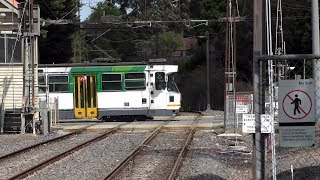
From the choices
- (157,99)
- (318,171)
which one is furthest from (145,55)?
(318,171)

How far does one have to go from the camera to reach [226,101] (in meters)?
24.7

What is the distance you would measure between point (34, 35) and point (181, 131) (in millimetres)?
7407

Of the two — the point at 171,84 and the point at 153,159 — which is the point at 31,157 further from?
the point at 171,84

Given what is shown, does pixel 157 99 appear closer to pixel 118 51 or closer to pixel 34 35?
pixel 34 35

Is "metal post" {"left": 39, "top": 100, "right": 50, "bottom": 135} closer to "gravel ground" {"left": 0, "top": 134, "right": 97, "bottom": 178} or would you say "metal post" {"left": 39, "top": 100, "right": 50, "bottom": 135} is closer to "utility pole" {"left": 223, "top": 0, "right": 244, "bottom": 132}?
"gravel ground" {"left": 0, "top": 134, "right": 97, "bottom": 178}

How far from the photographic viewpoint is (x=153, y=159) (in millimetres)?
16422

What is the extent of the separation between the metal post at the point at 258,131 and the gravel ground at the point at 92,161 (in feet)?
20.1

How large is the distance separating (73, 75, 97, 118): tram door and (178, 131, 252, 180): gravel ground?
1216cm

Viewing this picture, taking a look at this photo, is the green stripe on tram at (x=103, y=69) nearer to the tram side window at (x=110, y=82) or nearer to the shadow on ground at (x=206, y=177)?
the tram side window at (x=110, y=82)

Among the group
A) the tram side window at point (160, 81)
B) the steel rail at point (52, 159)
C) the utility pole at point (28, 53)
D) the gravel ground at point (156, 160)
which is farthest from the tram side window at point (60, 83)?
the gravel ground at point (156, 160)

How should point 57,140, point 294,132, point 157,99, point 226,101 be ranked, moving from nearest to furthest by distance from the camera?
1. point 294,132
2. point 57,140
3. point 226,101
4. point 157,99

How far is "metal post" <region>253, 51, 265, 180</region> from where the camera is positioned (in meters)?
6.89

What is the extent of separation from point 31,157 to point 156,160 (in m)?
3.65

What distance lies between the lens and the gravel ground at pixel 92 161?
13.6m
